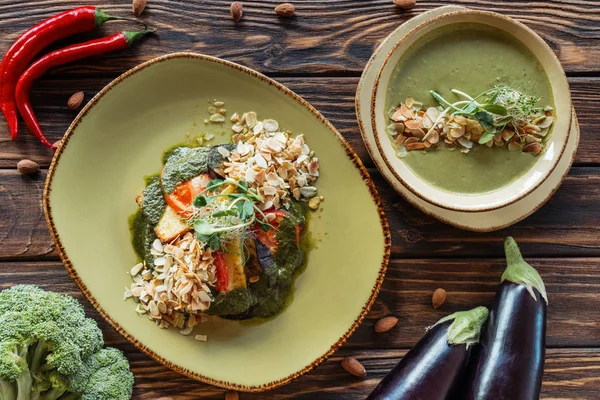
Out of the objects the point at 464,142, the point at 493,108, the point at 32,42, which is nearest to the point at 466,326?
the point at 464,142

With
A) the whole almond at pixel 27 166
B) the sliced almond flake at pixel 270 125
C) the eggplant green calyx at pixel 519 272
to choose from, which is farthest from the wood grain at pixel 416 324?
the sliced almond flake at pixel 270 125

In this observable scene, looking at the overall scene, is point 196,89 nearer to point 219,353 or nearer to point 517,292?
point 219,353

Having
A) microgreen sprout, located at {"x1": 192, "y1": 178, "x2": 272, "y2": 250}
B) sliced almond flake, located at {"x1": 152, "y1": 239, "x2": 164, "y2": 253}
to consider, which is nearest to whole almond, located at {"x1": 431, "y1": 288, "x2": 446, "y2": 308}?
microgreen sprout, located at {"x1": 192, "y1": 178, "x2": 272, "y2": 250}

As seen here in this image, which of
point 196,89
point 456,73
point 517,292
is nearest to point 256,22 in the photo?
point 196,89

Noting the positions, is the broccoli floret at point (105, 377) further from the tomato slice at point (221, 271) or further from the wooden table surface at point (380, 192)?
the tomato slice at point (221, 271)

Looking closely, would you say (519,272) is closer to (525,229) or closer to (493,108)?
(525,229)

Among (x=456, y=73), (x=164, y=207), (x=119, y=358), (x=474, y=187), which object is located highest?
(x=456, y=73)
